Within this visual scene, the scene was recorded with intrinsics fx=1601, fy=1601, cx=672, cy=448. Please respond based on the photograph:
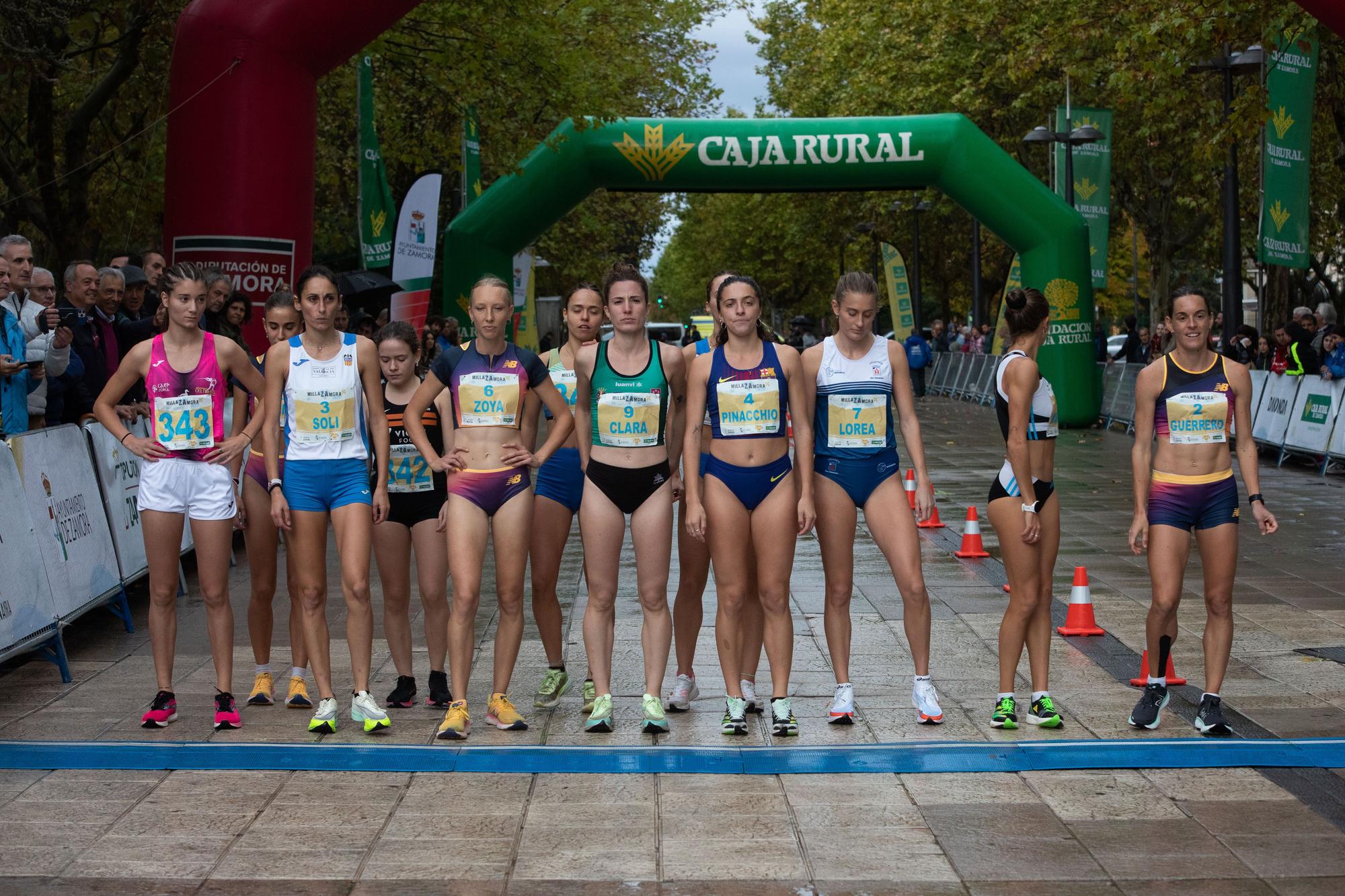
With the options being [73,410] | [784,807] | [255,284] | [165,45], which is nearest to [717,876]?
[784,807]

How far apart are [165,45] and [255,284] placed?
663 cm

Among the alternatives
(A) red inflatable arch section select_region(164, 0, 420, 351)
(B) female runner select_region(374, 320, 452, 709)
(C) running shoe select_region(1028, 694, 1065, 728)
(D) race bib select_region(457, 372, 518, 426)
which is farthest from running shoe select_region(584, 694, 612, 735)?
(A) red inflatable arch section select_region(164, 0, 420, 351)

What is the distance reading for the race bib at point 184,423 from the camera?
22.6ft

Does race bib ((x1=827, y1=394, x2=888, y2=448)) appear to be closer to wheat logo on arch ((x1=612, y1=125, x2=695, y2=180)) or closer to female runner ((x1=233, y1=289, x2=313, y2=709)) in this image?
female runner ((x1=233, y1=289, x2=313, y2=709))

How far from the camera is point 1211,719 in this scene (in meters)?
6.49

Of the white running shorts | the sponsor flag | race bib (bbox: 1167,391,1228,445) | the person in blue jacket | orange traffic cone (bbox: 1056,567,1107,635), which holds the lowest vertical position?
orange traffic cone (bbox: 1056,567,1107,635)

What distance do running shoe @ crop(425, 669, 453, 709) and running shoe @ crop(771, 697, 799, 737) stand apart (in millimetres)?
1495

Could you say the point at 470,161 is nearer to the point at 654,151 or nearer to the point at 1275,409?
the point at 654,151

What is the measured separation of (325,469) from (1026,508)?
2931 mm

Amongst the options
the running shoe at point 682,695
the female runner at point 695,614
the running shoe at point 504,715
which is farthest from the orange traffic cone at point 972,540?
the running shoe at point 504,715

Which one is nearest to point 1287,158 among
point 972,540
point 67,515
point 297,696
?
point 972,540

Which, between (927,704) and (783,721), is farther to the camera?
(927,704)

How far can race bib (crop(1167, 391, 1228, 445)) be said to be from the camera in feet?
21.8

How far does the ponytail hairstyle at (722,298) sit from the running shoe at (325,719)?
2.24m
